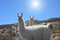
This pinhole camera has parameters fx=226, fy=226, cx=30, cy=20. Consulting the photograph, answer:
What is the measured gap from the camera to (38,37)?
13.4 meters

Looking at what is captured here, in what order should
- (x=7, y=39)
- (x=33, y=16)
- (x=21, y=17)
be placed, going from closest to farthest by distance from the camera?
1. (x=21, y=17)
2. (x=33, y=16)
3. (x=7, y=39)

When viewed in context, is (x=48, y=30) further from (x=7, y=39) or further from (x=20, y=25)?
(x=7, y=39)

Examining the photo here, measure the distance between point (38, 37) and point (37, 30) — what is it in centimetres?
43

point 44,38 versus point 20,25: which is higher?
point 20,25

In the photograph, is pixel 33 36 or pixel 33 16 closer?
pixel 33 36

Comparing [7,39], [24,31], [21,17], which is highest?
[21,17]

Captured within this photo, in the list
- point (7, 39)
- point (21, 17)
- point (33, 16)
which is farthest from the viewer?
point (7, 39)

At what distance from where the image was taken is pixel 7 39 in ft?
88.4

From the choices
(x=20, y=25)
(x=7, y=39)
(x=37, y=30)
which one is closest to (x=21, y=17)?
(x=20, y=25)

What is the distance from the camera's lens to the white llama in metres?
12.9

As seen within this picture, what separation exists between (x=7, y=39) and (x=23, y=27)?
47.0ft

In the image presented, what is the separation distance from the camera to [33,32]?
13305 millimetres

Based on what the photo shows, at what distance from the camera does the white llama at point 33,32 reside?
12.9 m

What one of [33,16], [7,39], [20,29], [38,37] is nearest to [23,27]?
[20,29]
